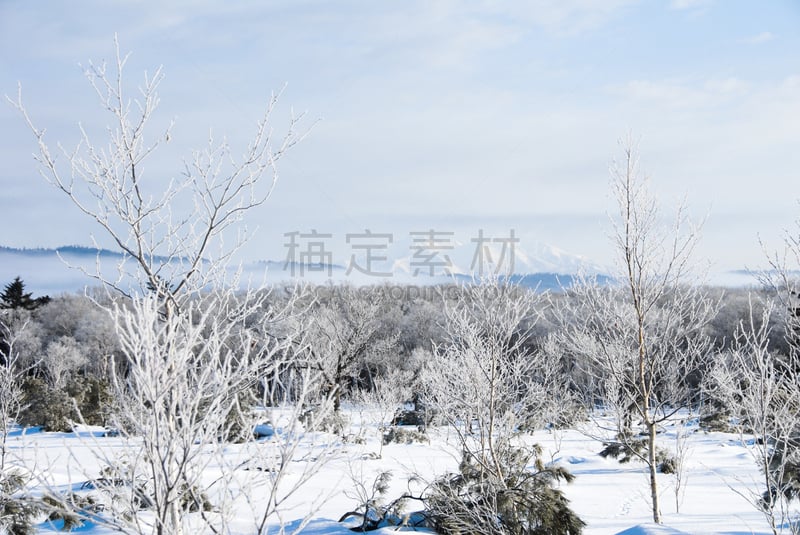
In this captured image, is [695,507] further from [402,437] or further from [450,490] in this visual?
[402,437]

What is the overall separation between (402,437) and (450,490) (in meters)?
15.6

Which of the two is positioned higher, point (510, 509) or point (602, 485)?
point (510, 509)

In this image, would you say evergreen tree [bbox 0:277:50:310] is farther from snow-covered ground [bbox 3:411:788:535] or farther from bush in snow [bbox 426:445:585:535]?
bush in snow [bbox 426:445:585:535]

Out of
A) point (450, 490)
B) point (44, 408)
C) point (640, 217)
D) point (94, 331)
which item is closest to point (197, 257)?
point (450, 490)

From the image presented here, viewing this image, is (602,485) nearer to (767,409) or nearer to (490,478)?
(490,478)

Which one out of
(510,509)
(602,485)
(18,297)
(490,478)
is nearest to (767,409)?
(510,509)

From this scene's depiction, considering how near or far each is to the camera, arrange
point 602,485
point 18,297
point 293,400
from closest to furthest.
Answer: point 293,400 < point 602,485 < point 18,297

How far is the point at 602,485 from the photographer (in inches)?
575

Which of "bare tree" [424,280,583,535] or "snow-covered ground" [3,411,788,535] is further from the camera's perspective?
"snow-covered ground" [3,411,788,535]

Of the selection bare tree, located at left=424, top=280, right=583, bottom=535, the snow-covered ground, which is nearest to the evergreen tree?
the snow-covered ground

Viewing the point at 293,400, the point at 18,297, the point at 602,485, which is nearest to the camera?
the point at 293,400

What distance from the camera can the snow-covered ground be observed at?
8.82 meters

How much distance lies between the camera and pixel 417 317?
51812mm

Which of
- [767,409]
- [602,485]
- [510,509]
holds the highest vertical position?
[767,409]
